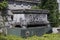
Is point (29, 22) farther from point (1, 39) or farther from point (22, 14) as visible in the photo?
point (1, 39)

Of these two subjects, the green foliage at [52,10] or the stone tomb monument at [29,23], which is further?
the green foliage at [52,10]

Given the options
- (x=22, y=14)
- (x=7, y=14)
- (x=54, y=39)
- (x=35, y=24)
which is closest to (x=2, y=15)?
(x=7, y=14)

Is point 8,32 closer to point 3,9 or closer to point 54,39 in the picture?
point 3,9

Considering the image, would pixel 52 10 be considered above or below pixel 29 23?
above

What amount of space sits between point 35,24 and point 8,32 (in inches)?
109

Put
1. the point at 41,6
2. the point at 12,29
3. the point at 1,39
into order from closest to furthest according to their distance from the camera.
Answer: the point at 1,39, the point at 12,29, the point at 41,6

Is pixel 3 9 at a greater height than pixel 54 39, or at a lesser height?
greater

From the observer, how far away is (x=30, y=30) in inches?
631

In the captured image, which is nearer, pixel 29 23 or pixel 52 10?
pixel 29 23

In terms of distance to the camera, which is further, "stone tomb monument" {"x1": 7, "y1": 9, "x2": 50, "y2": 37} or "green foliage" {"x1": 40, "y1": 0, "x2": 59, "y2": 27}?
"green foliage" {"x1": 40, "y1": 0, "x2": 59, "y2": 27}

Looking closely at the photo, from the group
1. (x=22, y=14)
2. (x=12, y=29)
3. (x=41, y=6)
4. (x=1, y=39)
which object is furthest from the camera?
(x=41, y=6)

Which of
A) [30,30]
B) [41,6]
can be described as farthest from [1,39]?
[41,6]

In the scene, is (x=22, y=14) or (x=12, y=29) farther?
(x=22, y=14)

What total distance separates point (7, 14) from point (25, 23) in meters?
1.50
